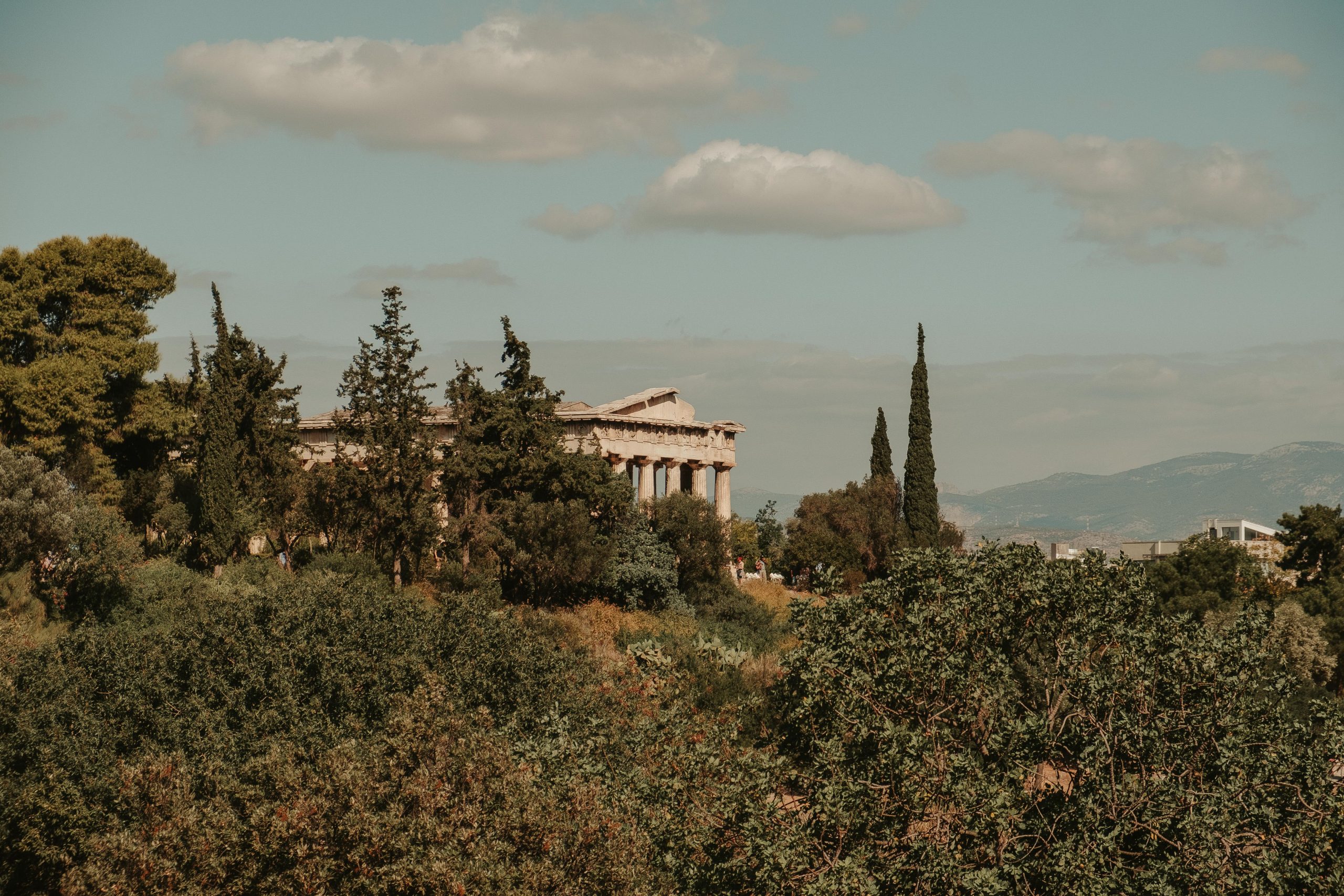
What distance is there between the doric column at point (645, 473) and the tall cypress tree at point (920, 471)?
11.5m

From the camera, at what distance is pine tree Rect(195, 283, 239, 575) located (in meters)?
41.4

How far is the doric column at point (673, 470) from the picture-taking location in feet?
188

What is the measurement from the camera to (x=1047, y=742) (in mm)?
18828

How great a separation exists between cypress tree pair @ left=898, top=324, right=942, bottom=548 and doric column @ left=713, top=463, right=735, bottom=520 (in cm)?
758

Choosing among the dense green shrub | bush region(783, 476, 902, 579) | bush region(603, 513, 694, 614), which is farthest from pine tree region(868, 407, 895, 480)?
the dense green shrub

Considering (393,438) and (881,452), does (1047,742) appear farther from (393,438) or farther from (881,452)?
(881,452)

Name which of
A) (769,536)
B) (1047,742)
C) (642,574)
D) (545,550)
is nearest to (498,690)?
(1047,742)

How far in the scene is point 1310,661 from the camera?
47000 millimetres

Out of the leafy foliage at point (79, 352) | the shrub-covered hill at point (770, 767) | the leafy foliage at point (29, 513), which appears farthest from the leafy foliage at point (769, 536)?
the shrub-covered hill at point (770, 767)

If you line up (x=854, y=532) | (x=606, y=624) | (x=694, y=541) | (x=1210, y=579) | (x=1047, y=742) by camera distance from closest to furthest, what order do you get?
(x=1047, y=742) → (x=606, y=624) → (x=694, y=541) → (x=1210, y=579) → (x=854, y=532)

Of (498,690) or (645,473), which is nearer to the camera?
(498,690)

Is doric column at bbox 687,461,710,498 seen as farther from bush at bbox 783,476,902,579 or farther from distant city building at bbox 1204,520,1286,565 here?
distant city building at bbox 1204,520,1286,565

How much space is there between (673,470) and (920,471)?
35.5ft

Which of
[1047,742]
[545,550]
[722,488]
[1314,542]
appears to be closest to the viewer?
[1047,742]
